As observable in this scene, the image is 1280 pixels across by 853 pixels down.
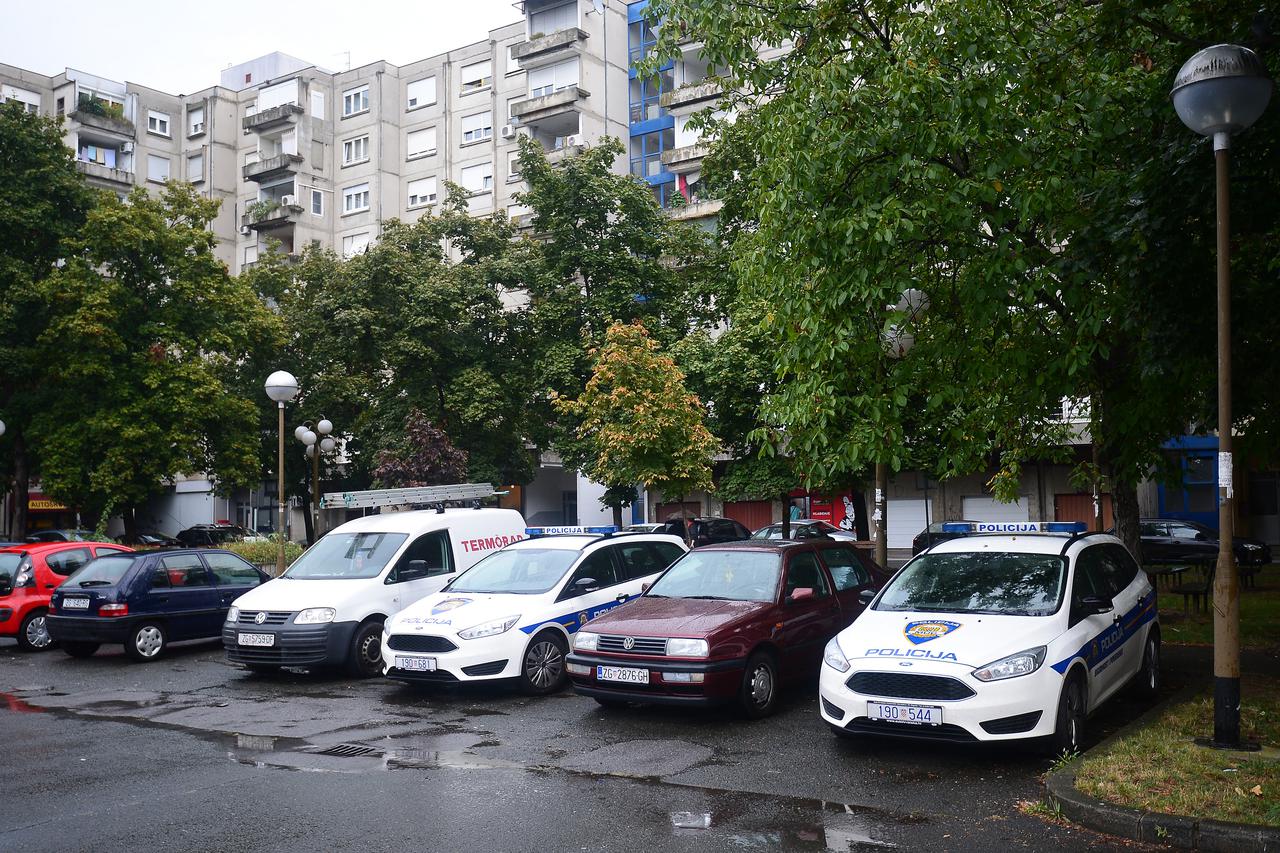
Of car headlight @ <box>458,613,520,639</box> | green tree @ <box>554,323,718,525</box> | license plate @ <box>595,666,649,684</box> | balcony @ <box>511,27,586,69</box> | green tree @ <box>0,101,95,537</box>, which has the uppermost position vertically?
balcony @ <box>511,27,586,69</box>

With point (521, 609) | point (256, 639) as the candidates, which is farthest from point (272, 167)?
point (521, 609)

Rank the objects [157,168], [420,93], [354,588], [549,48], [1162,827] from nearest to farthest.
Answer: [1162,827], [354,588], [549,48], [420,93], [157,168]

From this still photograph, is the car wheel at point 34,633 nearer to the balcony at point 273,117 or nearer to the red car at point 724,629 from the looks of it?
the red car at point 724,629

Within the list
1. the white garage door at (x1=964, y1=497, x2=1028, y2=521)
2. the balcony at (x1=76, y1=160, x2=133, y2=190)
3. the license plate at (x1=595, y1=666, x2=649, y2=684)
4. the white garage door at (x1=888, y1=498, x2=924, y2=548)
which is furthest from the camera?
the balcony at (x1=76, y1=160, x2=133, y2=190)

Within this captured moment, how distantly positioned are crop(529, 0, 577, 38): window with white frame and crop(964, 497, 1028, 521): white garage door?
2698 centimetres

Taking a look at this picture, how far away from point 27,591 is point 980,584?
14.4 m

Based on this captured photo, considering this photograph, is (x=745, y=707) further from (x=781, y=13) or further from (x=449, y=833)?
(x=781, y=13)

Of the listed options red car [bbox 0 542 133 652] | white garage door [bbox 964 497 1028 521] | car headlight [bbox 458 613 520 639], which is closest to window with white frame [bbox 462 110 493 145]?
white garage door [bbox 964 497 1028 521]

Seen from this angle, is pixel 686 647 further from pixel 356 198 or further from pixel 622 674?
pixel 356 198

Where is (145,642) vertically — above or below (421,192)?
below

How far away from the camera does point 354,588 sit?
44.0 ft

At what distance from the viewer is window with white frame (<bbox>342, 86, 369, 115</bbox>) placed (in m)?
54.9

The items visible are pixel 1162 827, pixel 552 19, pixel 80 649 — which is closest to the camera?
pixel 1162 827

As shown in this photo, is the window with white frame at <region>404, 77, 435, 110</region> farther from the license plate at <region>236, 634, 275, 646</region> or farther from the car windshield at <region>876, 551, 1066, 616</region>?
the car windshield at <region>876, 551, 1066, 616</region>
